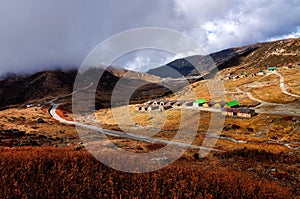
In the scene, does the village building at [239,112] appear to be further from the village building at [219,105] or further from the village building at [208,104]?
the village building at [208,104]

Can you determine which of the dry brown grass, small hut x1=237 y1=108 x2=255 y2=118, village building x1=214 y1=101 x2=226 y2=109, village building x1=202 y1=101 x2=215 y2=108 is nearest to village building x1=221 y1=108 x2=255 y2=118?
small hut x1=237 y1=108 x2=255 y2=118

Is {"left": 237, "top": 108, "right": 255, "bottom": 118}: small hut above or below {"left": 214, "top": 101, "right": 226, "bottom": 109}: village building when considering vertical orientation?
below

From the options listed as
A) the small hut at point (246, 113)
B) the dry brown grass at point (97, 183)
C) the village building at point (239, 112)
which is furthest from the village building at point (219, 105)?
the dry brown grass at point (97, 183)

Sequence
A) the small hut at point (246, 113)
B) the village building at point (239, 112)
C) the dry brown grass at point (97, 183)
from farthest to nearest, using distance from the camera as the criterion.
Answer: the village building at point (239, 112), the small hut at point (246, 113), the dry brown grass at point (97, 183)

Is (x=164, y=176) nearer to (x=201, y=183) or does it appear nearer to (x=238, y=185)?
(x=201, y=183)

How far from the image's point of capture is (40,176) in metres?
8.31

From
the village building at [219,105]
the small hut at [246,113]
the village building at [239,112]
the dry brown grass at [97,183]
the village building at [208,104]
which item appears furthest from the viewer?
the village building at [208,104]

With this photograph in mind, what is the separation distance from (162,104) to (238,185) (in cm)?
15183

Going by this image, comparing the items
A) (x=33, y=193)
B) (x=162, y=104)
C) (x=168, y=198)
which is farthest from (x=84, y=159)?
(x=162, y=104)

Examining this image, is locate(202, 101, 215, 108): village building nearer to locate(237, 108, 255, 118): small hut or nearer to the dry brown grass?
locate(237, 108, 255, 118): small hut

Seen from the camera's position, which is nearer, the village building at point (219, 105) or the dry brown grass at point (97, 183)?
the dry brown grass at point (97, 183)

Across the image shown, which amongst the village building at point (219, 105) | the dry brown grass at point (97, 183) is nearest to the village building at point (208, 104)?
the village building at point (219, 105)

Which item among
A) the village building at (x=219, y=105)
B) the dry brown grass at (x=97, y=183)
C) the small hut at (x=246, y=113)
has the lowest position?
the small hut at (x=246, y=113)

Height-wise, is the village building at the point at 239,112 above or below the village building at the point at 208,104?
below
